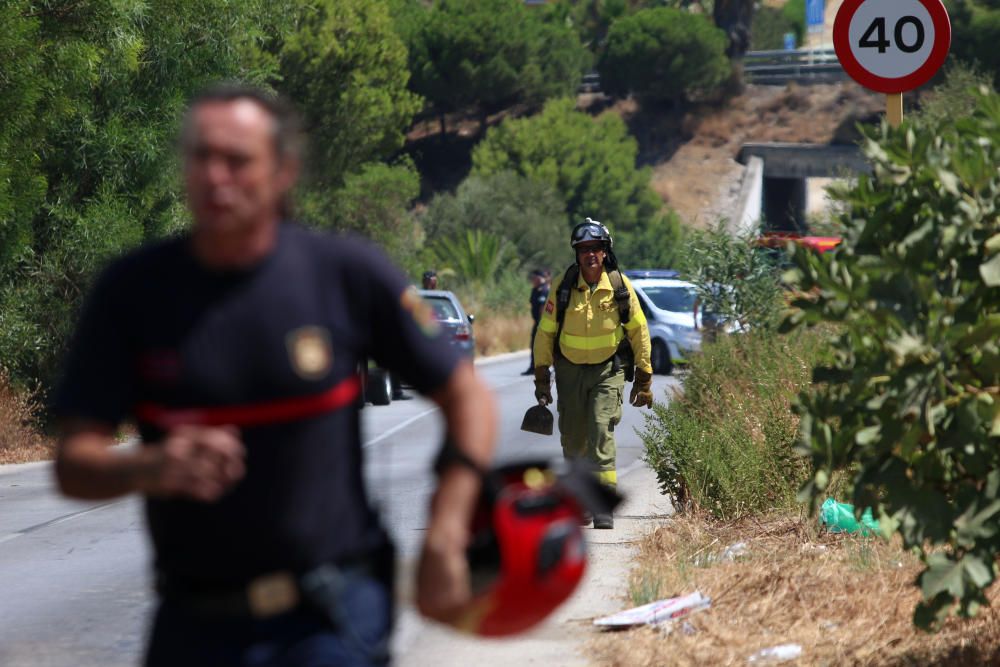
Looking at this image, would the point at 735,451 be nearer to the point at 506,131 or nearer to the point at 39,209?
the point at 39,209

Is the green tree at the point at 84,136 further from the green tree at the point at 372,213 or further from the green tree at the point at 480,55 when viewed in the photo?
the green tree at the point at 480,55

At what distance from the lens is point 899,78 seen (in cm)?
804

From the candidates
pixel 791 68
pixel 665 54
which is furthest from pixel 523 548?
pixel 791 68

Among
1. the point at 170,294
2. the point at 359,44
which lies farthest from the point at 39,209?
the point at 359,44

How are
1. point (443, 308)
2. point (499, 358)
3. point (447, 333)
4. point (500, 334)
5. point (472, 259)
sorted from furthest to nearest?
point (472, 259) → point (500, 334) → point (499, 358) → point (443, 308) → point (447, 333)

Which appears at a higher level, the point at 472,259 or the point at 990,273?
the point at 990,273

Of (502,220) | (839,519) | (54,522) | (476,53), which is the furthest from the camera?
(476,53)

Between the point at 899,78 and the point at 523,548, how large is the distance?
572cm

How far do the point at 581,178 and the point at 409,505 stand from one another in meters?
60.4

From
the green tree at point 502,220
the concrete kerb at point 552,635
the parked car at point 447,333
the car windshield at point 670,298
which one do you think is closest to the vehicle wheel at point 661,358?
the car windshield at point 670,298

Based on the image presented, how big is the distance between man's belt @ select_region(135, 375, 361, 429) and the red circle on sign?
5568 mm

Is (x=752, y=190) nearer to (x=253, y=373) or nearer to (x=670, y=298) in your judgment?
(x=670, y=298)

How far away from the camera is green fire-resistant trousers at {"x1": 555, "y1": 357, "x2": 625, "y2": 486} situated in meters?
9.98

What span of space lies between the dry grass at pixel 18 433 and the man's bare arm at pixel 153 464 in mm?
13882
